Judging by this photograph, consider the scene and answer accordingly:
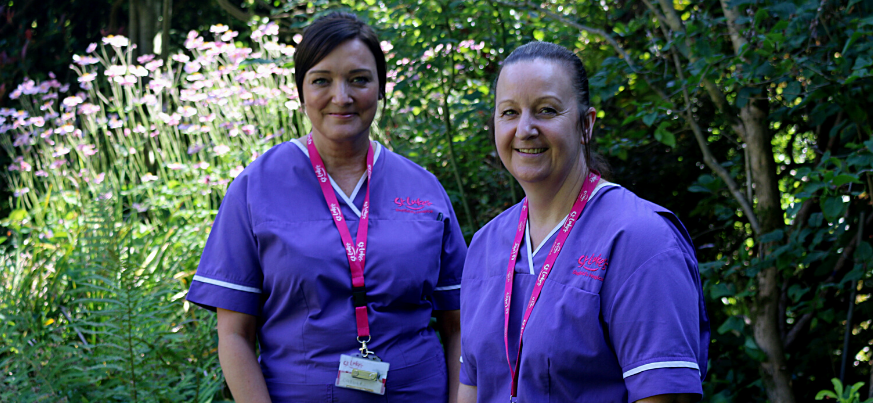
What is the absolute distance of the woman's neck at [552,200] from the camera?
5.06 ft

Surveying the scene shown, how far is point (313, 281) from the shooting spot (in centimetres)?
182

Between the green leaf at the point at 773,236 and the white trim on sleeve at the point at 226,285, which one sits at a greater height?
the green leaf at the point at 773,236

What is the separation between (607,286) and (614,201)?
21 centimetres

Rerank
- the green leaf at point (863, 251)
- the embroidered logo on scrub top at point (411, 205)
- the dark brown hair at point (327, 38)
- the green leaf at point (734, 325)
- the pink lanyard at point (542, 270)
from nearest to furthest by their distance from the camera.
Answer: the pink lanyard at point (542, 270), the dark brown hair at point (327, 38), the embroidered logo on scrub top at point (411, 205), the green leaf at point (863, 251), the green leaf at point (734, 325)

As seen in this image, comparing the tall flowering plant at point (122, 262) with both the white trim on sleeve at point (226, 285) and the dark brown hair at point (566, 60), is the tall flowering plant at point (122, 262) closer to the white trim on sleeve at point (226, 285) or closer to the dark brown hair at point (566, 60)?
the white trim on sleeve at point (226, 285)

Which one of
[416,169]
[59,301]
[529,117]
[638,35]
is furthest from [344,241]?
[638,35]

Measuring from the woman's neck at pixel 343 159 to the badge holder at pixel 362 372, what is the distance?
50 cm

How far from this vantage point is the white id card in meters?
1.82

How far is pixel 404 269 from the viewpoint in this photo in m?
1.91

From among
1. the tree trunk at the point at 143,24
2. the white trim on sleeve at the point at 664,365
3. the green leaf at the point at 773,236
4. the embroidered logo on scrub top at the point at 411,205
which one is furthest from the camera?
the tree trunk at the point at 143,24

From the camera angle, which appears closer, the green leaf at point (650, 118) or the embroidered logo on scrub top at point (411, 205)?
the embroidered logo on scrub top at point (411, 205)

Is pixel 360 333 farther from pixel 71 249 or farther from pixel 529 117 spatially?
pixel 71 249

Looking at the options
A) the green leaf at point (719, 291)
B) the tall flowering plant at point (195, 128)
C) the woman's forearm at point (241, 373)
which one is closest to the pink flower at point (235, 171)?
the tall flowering plant at point (195, 128)

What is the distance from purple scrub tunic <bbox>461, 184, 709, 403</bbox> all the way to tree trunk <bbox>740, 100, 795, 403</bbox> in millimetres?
1643
